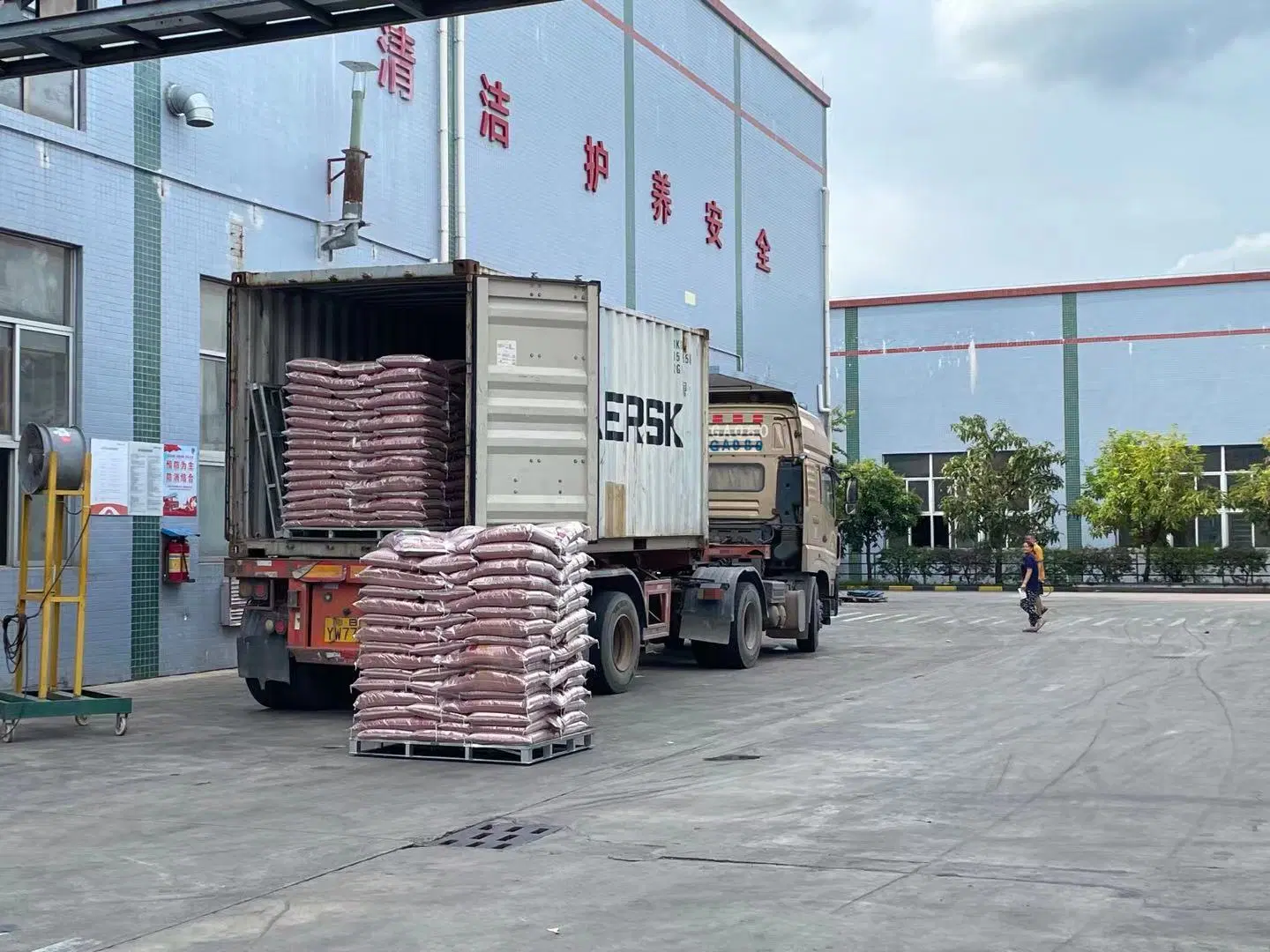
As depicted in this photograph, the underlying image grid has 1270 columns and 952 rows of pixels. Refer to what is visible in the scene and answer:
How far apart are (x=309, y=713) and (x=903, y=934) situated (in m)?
9.28

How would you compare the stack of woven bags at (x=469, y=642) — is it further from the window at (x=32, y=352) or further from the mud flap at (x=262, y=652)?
the window at (x=32, y=352)

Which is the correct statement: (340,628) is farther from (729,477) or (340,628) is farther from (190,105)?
(729,477)

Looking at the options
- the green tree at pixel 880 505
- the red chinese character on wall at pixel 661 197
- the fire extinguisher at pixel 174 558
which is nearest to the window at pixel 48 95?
the fire extinguisher at pixel 174 558

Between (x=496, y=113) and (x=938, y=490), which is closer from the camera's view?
(x=496, y=113)

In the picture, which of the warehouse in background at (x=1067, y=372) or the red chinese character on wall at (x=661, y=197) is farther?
the warehouse in background at (x=1067, y=372)

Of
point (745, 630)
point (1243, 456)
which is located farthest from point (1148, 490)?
point (745, 630)

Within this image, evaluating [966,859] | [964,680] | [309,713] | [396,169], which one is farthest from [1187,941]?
[396,169]

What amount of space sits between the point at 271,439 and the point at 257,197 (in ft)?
18.0

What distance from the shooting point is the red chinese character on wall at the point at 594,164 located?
86.8 ft

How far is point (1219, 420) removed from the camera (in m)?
48.1

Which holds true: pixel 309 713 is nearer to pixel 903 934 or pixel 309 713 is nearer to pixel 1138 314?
pixel 903 934

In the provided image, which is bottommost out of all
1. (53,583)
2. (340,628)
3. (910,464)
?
(340,628)

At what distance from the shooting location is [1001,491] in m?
45.9

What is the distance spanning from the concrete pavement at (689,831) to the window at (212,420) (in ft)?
10.7
